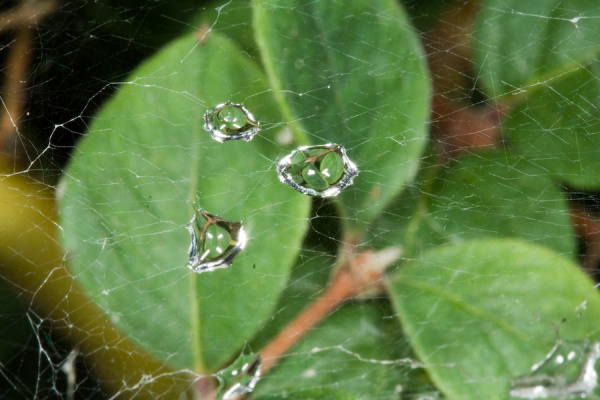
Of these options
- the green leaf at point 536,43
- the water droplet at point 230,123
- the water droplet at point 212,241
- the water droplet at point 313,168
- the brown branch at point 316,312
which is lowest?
the brown branch at point 316,312

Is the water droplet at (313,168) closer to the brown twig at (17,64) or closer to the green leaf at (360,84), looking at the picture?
the green leaf at (360,84)

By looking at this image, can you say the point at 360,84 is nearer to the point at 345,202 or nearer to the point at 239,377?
the point at 345,202

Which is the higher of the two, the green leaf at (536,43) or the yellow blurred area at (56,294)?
the green leaf at (536,43)

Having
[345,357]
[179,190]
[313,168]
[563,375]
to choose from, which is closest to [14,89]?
[179,190]

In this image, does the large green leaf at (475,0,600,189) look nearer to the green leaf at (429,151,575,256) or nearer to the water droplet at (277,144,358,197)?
the green leaf at (429,151,575,256)

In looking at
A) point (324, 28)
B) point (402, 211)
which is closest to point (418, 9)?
point (324, 28)

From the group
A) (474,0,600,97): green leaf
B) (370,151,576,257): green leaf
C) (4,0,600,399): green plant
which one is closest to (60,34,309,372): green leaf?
(4,0,600,399): green plant

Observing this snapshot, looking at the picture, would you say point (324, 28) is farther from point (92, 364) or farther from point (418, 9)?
point (92, 364)

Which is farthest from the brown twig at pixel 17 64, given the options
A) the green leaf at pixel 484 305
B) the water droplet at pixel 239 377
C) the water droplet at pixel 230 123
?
the green leaf at pixel 484 305
